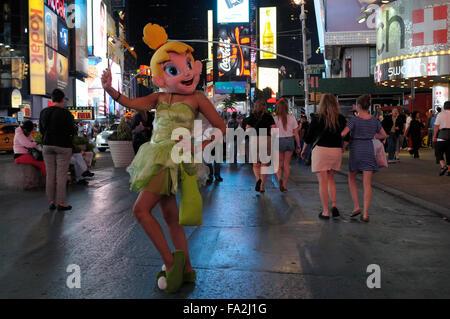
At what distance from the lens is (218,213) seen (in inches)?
285

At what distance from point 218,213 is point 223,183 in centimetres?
400

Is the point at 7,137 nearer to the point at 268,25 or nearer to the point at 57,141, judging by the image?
the point at 57,141

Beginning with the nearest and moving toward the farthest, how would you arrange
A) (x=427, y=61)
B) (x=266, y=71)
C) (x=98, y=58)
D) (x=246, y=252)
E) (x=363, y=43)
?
1. (x=246, y=252)
2. (x=427, y=61)
3. (x=363, y=43)
4. (x=266, y=71)
5. (x=98, y=58)

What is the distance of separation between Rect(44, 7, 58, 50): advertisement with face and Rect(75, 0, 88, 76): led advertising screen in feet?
31.0

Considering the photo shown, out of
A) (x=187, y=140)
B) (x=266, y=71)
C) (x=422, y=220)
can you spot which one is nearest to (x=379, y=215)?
(x=422, y=220)

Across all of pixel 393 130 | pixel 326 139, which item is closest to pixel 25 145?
pixel 326 139

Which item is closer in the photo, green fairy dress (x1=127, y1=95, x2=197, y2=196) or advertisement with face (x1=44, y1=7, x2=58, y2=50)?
green fairy dress (x1=127, y1=95, x2=197, y2=196)

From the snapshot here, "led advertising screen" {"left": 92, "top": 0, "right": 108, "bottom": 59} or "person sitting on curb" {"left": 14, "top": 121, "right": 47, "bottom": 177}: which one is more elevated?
"led advertising screen" {"left": 92, "top": 0, "right": 108, "bottom": 59}

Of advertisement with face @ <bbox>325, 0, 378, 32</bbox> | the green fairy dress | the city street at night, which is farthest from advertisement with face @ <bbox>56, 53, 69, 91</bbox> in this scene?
the green fairy dress

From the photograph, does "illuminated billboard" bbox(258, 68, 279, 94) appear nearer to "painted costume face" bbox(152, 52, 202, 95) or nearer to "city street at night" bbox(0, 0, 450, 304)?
"city street at night" bbox(0, 0, 450, 304)

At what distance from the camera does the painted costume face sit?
3.90m

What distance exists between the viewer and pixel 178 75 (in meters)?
3.91

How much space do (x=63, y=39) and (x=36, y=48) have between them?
901 centimetres
